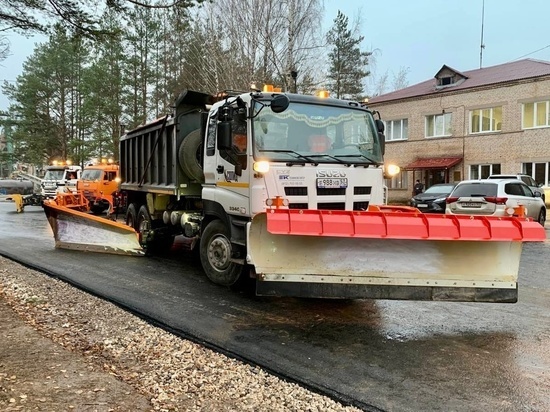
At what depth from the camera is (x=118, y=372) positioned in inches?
154

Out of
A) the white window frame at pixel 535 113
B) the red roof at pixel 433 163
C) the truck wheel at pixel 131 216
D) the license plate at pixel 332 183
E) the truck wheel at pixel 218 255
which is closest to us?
the license plate at pixel 332 183

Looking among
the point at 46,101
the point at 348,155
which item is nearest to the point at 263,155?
the point at 348,155

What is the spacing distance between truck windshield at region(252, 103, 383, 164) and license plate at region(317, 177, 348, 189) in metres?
0.24

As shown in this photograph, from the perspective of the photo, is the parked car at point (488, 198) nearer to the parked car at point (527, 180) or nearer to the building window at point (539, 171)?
the parked car at point (527, 180)

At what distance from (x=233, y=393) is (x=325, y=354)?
47.2 inches

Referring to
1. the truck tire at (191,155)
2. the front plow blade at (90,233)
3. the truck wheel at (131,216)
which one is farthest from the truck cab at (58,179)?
the truck tire at (191,155)

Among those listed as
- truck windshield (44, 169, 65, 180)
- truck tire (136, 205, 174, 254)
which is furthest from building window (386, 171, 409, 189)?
truck tire (136, 205, 174, 254)

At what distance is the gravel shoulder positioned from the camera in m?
3.35

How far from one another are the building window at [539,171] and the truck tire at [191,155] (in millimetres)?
22299

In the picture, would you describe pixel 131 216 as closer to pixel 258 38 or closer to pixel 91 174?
pixel 91 174

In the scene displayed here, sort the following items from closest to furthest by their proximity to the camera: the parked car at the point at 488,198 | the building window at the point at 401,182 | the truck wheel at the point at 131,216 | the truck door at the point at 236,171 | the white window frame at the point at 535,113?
the truck door at the point at 236,171
the truck wheel at the point at 131,216
the parked car at the point at 488,198
the white window frame at the point at 535,113
the building window at the point at 401,182

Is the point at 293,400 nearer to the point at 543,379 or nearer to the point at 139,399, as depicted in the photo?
the point at 139,399

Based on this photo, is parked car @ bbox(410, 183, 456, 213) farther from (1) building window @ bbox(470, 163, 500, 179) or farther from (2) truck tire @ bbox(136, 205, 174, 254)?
(2) truck tire @ bbox(136, 205, 174, 254)

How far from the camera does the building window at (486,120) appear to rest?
2669 centimetres
